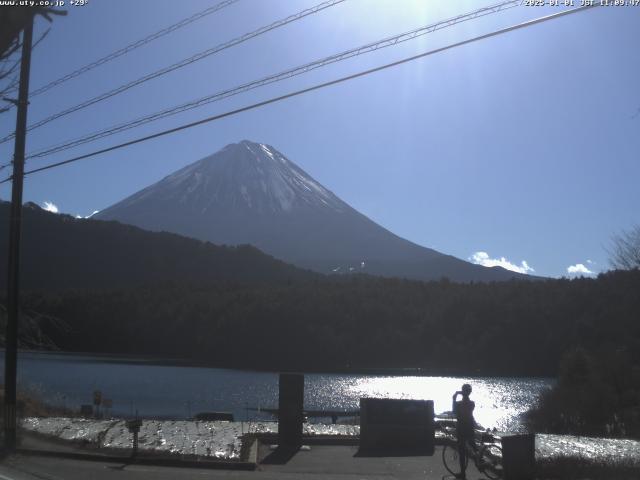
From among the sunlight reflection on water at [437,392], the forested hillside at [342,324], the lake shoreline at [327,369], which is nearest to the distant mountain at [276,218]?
the forested hillside at [342,324]

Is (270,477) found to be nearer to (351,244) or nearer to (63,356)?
(63,356)

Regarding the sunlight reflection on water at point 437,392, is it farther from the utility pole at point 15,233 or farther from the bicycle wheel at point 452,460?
the utility pole at point 15,233

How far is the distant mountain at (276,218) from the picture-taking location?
15712cm

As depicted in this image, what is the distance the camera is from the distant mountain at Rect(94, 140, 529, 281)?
157 m

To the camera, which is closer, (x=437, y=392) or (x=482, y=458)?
(x=482, y=458)

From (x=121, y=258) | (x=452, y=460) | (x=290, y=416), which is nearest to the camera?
(x=452, y=460)

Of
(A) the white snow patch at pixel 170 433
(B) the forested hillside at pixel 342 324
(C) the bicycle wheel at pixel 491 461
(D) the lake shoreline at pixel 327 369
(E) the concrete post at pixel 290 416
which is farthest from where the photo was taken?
(B) the forested hillside at pixel 342 324

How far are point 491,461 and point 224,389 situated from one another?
4061cm

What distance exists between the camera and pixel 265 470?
1321 centimetres

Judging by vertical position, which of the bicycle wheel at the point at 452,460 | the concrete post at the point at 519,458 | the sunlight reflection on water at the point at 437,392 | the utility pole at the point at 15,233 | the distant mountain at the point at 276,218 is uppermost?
the distant mountain at the point at 276,218

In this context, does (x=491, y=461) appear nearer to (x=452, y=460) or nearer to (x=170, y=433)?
(x=452, y=460)

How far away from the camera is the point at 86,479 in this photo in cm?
1201

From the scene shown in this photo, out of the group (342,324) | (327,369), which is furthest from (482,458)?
(342,324)

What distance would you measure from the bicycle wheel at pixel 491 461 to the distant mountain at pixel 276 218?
130564 millimetres
